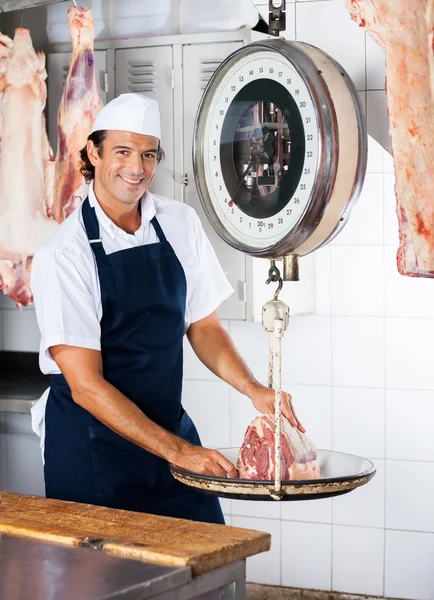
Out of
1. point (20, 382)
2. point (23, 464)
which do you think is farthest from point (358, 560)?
point (20, 382)

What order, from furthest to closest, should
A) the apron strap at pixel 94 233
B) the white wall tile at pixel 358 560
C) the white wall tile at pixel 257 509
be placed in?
the white wall tile at pixel 257 509, the white wall tile at pixel 358 560, the apron strap at pixel 94 233

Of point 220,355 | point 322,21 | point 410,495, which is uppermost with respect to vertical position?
point 322,21

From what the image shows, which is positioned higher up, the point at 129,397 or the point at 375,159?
the point at 375,159

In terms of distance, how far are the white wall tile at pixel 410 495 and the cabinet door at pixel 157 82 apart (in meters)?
1.47

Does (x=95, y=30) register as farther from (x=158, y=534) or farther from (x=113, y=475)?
(x=158, y=534)

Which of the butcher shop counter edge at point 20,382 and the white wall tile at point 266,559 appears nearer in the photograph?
the butcher shop counter edge at point 20,382

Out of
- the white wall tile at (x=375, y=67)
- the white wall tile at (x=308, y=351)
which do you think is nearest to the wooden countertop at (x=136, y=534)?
the white wall tile at (x=375, y=67)

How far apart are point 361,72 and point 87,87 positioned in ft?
5.83

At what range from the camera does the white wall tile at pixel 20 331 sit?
444 cm

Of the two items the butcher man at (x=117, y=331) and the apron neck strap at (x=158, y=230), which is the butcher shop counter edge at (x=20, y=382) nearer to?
the butcher man at (x=117, y=331)

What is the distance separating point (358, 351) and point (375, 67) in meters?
1.86

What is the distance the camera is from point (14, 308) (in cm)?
445

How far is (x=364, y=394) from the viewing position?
3885 mm

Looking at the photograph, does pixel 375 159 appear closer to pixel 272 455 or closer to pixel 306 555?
pixel 306 555
